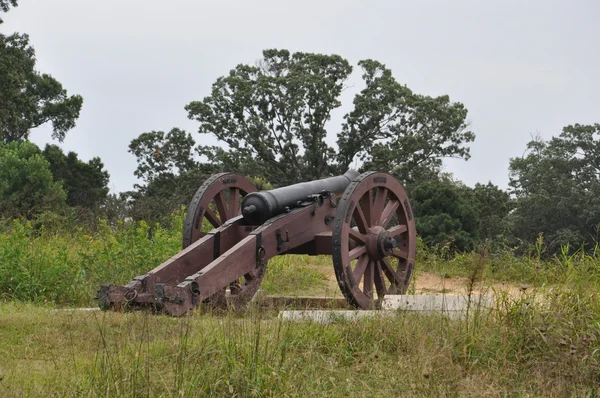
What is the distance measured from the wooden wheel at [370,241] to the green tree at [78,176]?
28.3 metres

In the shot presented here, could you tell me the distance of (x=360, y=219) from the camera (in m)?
8.42

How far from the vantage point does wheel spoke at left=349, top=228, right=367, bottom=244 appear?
26.9 ft

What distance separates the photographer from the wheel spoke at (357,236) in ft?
26.9

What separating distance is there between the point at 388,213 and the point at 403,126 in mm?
25210

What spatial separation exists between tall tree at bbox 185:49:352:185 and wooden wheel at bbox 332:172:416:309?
2330 centimetres

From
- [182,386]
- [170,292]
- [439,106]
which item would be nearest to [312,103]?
[439,106]

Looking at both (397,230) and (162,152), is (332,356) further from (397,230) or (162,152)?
(162,152)

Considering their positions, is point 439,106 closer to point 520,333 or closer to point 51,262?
point 51,262

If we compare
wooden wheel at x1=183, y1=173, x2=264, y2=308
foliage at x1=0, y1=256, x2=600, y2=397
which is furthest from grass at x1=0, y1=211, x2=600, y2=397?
wooden wheel at x1=183, y1=173, x2=264, y2=308

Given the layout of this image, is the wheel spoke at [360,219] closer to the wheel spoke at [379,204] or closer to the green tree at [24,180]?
the wheel spoke at [379,204]

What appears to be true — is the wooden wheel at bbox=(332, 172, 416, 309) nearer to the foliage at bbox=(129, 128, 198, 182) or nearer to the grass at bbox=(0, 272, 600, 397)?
the grass at bbox=(0, 272, 600, 397)

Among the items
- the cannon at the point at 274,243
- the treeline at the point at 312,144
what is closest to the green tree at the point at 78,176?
the treeline at the point at 312,144

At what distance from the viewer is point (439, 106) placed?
3369 centimetres

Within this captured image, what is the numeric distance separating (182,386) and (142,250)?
5937mm
